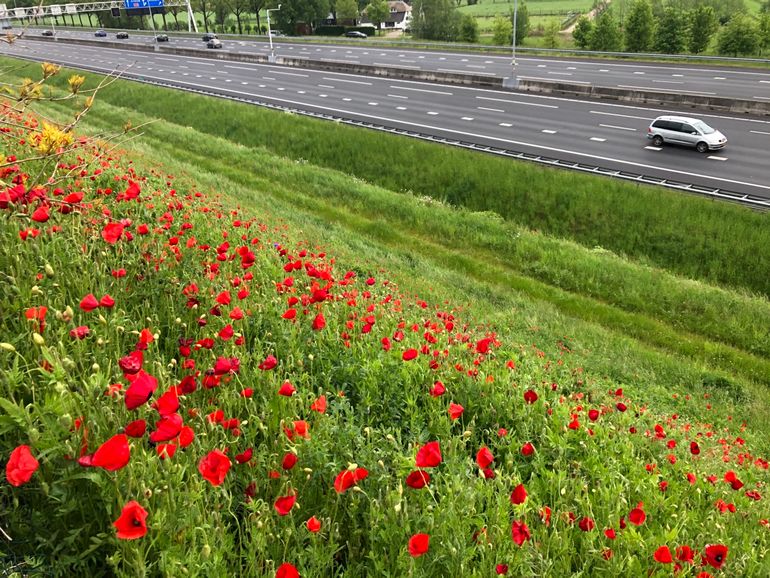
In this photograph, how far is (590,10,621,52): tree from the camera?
48438 mm

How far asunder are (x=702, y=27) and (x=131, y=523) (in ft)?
185

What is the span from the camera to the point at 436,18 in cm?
6675

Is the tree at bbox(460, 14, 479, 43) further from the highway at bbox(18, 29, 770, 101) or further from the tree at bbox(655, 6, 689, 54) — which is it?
the tree at bbox(655, 6, 689, 54)

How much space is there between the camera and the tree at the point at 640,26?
46438 mm

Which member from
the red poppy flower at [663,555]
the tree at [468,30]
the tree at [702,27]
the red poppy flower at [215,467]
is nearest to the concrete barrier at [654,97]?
the tree at [702,27]

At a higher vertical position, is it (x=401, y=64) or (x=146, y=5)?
(x=146, y=5)

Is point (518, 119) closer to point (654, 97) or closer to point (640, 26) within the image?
point (654, 97)

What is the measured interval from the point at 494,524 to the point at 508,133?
25.6 m

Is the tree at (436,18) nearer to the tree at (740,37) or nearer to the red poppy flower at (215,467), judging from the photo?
the tree at (740,37)

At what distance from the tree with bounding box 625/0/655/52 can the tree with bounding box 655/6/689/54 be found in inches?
31.5

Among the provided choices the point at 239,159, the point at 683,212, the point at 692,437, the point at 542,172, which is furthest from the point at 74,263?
the point at 239,159

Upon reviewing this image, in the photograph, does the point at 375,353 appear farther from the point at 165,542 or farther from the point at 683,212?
the point at 683,212

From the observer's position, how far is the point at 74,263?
169 inches

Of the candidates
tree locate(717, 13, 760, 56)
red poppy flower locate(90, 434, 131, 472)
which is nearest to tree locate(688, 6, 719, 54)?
tree locate(717, 13, 760, 56)
